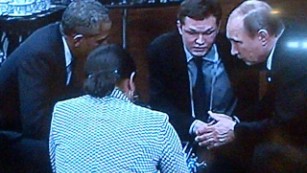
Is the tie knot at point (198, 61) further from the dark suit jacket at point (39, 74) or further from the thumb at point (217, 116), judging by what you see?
the dark suit jacket at point (39, 74)

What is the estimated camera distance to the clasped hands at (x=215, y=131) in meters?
3.60

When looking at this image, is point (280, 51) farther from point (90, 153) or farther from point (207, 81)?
point (90, 153)

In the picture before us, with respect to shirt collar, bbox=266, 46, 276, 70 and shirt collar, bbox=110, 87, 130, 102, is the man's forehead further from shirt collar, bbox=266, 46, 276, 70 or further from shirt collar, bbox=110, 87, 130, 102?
shirt collar, bbox=110, 87, 130, 102

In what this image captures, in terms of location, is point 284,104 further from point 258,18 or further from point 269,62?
point 258,18

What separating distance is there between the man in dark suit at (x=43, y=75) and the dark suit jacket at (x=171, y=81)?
0.20 m

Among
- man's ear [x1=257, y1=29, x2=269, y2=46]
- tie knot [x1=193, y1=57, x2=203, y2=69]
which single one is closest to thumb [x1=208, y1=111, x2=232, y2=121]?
tie knot [x1=193, y1=57, x2=203, y2=69]

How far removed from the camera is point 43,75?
3693 millimetres

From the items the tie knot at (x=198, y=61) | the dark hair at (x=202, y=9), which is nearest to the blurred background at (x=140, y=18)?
the dark hair at (x=202, y=9)

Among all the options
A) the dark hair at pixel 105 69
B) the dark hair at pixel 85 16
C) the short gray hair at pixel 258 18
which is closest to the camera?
the dark hair at pixel 105 69

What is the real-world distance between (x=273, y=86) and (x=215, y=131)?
0.83ft

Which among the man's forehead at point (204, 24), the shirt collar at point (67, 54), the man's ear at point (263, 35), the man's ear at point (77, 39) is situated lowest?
the shirt collar at point (67, 54)

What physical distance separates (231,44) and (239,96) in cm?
19

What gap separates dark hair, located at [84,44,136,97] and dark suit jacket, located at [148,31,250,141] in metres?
0.23

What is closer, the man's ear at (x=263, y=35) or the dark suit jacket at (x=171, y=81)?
the man's ear at (x=263, y=35)
